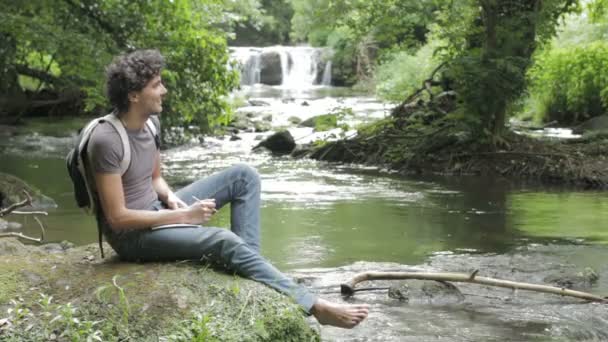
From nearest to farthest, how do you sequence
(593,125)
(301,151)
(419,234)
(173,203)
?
1. (173,203)
2. (419,234)
3. (301,151)
4. (593,125)

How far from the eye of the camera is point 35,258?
190 inches

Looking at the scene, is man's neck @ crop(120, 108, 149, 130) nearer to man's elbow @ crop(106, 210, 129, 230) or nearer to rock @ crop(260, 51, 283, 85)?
man's elbow @ crop(106, 210, 129, 230)

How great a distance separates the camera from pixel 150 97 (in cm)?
449

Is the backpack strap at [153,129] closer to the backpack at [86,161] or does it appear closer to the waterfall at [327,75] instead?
the backpack at [86,161]

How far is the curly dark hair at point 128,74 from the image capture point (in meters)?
4.45

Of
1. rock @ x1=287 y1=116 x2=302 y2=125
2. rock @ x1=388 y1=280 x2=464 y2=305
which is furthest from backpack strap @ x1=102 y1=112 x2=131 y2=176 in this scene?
rock @ x1=287 y1=116 x2=302 y2=125

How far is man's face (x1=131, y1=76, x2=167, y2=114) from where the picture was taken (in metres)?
4.48

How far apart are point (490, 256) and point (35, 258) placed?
466 cm

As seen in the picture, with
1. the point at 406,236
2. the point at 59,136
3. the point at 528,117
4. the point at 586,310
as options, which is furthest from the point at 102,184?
the point at 528,117

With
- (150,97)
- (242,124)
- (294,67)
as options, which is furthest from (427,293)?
(294,67)

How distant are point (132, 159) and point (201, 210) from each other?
0.45 m

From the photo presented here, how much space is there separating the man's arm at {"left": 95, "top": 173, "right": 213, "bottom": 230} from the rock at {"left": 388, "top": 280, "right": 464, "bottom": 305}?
232cm

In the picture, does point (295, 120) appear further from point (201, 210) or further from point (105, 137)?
point (105, 137)

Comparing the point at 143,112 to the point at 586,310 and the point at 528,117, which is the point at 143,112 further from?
the point at 528,117
